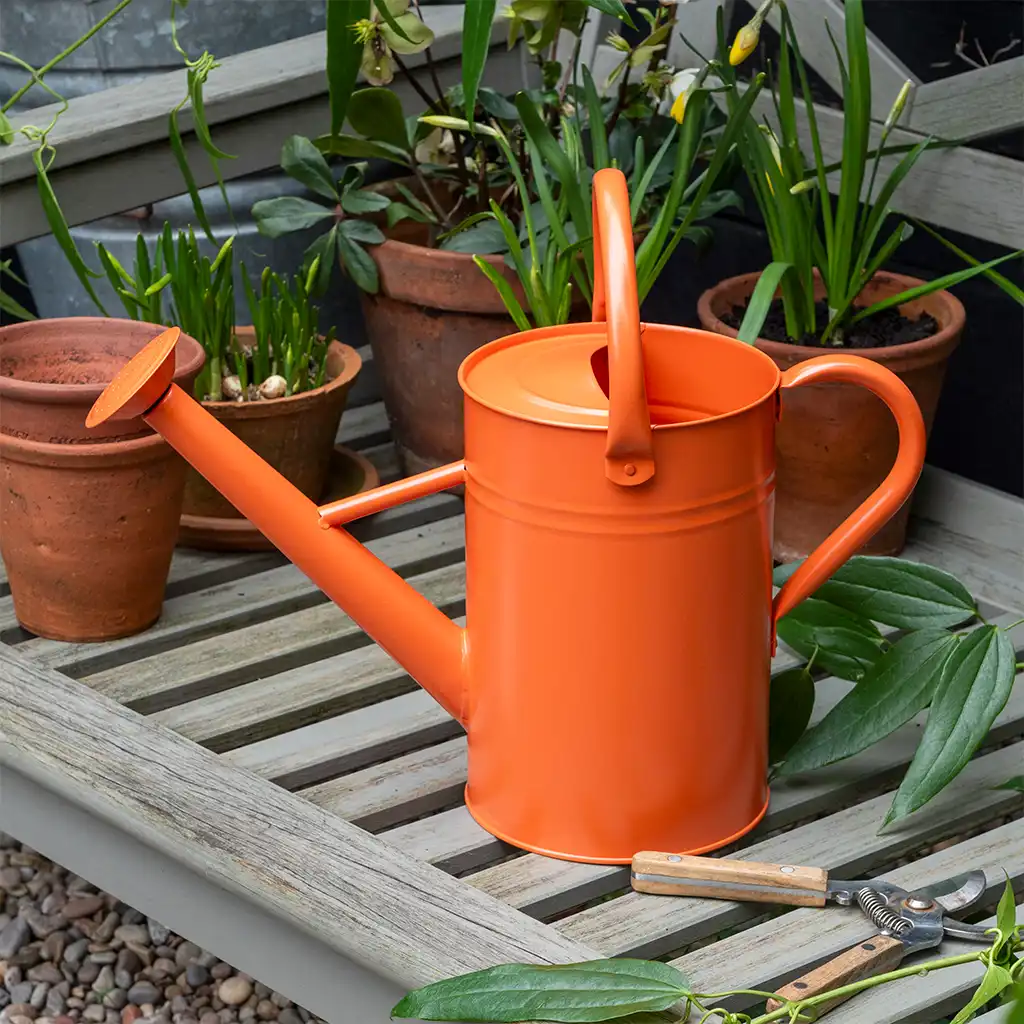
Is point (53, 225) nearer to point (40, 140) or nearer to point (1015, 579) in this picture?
point (40, 140)

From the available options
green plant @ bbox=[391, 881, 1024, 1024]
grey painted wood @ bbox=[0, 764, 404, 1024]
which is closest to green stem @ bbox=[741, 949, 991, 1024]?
green plant @ bbox=[391, 881, 1024, 1024]

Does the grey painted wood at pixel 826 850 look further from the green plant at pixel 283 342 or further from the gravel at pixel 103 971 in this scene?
the green plant at pixel 283 342

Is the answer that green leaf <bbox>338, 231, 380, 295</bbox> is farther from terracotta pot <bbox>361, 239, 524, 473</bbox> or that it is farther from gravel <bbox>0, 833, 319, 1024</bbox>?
gravel <bbox>0, 833, 319, 1024</bbox>

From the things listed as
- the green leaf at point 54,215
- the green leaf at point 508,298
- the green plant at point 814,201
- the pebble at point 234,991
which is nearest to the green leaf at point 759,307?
the green plant at point 814,201

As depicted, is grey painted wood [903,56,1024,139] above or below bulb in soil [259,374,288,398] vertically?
above

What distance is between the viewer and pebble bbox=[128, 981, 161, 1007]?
4.82 ft

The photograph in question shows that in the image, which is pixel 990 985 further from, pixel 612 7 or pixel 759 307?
pixel 612 7

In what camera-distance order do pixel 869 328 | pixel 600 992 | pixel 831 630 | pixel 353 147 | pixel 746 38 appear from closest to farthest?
pixel 600 992 → pixel 831 630 → pixel 746 38 → pixel 869 328 → pixel 353 147

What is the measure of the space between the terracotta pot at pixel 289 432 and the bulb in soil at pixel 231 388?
4 cm

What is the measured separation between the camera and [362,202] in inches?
65.6

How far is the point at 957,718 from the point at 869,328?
585 mm

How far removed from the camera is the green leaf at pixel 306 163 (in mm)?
1663

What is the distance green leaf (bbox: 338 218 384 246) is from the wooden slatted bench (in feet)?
1.21

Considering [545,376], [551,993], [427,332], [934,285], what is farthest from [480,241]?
[551,993]
